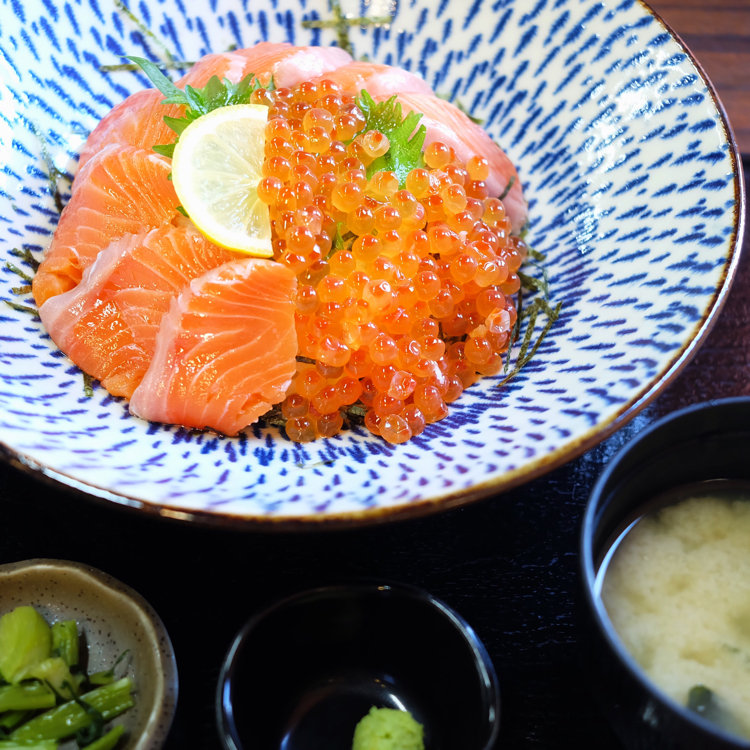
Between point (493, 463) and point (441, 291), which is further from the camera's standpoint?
point (441, 291)

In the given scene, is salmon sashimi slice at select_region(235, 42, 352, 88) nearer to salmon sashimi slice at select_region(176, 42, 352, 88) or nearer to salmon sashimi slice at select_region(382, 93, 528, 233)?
salmon sashimi slice at select_region(176, 42, 352, 88)

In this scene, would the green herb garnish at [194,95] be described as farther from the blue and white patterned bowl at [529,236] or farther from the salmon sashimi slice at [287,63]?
the blue and white patterned bowl at [529,236]

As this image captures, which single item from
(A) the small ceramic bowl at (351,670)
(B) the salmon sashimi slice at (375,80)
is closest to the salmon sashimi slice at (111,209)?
(B) the salmon sashimi slice at (375,80)

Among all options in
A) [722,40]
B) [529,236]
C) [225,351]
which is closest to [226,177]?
[225,351]

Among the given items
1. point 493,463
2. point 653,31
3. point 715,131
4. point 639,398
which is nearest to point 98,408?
point 493,463

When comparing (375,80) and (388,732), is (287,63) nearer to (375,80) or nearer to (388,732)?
(375,80)

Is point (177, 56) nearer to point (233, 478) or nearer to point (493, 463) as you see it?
point (233, 478)
